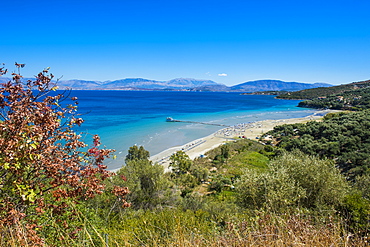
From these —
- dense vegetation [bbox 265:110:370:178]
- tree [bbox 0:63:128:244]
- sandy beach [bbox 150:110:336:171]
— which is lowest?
sandy beach [bbox 150:110:336:171]

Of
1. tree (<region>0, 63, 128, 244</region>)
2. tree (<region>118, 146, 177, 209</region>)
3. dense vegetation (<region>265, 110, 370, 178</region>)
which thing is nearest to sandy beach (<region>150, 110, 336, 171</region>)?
dense vegetation (<region>265, 110, 370, 178</region>)

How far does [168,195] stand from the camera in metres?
17.2

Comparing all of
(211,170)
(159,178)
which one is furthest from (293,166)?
(211,170)

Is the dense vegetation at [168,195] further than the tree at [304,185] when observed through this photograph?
No

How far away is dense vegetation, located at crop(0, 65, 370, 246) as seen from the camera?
361 cm

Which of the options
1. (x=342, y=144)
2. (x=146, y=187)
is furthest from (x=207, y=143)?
(x=146, y=187)

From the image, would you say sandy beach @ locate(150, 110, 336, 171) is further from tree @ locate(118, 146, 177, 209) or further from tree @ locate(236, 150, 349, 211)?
tree @ locate(236, 150, 349, 211)

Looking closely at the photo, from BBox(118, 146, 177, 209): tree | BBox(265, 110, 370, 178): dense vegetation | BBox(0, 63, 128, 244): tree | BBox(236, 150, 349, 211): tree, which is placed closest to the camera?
BBox(0, 63, 128, 244): tree

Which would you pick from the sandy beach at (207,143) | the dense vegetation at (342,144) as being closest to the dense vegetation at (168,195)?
the dense vegetation at (342,144)

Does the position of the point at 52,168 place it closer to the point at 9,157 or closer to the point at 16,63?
the point at 9,157

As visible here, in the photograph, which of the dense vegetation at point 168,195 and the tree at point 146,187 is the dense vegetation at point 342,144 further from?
the tree at point 146,187

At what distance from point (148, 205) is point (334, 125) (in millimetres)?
46472

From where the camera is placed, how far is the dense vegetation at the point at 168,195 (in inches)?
142

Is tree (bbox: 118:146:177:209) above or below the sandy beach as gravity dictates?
above
